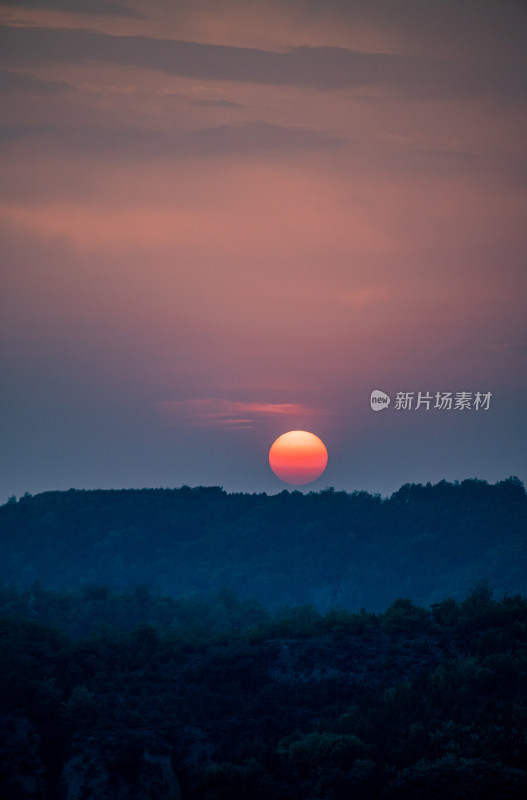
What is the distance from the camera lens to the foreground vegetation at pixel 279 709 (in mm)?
32438

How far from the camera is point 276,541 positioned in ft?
478

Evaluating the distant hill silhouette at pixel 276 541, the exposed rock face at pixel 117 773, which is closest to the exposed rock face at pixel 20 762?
the exposed rock face at pixel 117 773

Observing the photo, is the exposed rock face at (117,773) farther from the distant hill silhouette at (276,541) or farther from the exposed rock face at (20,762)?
the distant hill silhouette at (276,541)

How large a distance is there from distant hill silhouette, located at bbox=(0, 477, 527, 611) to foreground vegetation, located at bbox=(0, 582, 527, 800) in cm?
7301

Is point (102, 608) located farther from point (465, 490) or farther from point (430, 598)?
point (465, 490)

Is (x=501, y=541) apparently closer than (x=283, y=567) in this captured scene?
Yes

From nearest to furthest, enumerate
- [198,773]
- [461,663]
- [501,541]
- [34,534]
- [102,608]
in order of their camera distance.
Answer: [198,773] → [461,663] → [102,608] → [501,541] → [34,534]

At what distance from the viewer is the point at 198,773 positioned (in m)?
35.4

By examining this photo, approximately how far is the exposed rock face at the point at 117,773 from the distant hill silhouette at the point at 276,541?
280ft

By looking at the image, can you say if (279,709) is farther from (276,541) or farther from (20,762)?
(276,541)

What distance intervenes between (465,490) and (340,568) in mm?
25929

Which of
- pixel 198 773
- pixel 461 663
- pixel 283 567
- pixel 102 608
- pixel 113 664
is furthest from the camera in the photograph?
pixel 283 567

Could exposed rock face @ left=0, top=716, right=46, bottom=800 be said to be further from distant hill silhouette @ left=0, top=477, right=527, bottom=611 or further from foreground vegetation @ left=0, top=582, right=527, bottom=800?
distant hill silhouette @ left=0, top=477, right=527, bottom=611

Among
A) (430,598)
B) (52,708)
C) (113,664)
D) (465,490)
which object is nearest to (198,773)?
(52,708)
